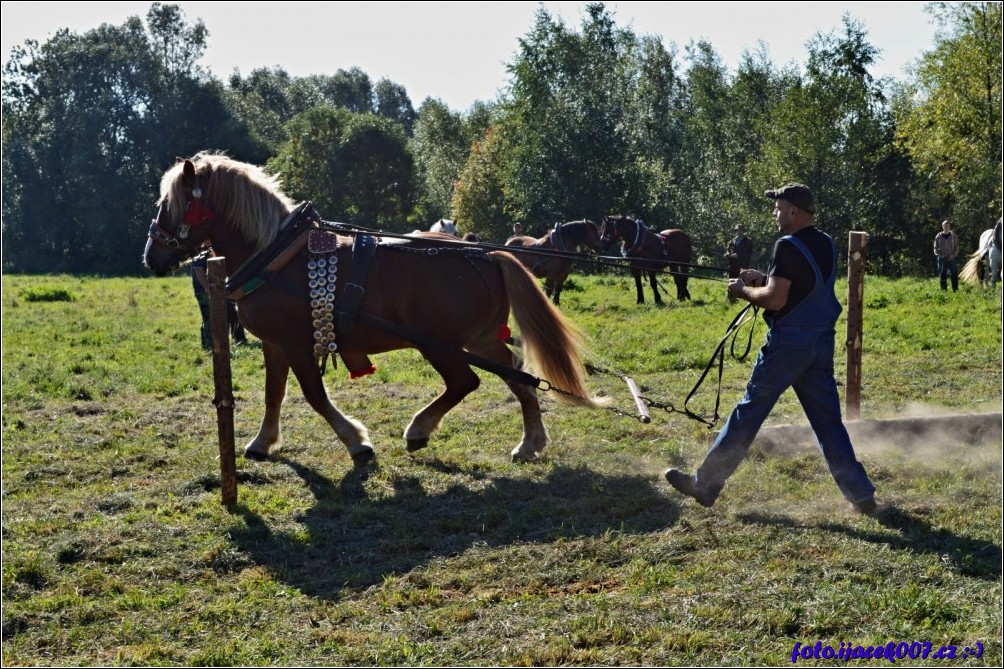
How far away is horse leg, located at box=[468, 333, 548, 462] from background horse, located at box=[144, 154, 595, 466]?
10mm

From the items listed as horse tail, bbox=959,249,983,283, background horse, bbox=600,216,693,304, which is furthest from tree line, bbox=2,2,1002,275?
horse tail, bbox=959,249,983,283

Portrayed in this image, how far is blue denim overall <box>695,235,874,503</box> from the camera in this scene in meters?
5.65

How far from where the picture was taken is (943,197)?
3388 centimetres

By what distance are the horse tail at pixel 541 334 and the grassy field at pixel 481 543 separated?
570 millimetres

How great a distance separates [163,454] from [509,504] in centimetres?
317

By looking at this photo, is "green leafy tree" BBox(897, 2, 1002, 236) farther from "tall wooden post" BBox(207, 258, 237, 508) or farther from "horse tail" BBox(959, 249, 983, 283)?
"tall wooden post" BBox(207, 258, 237, 508)

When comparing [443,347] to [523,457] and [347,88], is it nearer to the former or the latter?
[523,457]

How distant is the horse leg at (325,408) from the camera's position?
7.29m

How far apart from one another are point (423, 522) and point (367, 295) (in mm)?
1878

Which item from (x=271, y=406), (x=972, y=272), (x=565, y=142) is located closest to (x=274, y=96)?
(x=565, y=142)

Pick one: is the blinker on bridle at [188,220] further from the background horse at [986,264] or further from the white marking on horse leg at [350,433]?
the background horse at [986,264]

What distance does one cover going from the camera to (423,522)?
6090 mm

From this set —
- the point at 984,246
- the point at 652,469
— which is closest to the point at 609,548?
the point at 652,469

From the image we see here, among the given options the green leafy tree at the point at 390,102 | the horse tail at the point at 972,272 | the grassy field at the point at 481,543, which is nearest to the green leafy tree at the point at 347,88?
the green leafy tree at the point at 390,102
